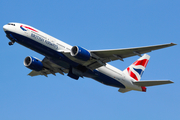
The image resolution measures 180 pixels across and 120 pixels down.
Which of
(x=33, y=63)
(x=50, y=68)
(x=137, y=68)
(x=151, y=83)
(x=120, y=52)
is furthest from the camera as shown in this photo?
(x=137, y=68)

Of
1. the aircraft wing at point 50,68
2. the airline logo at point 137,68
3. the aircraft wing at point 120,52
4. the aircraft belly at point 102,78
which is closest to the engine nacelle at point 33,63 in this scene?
the aircraft wing at point 50,68

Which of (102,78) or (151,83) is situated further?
A: (151,83)

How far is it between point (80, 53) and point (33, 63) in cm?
849

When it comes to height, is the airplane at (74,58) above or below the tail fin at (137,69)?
below

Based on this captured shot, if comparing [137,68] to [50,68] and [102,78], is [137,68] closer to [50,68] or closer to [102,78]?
[102,78]

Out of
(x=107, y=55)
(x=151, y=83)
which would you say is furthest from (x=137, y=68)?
(x=107, y=55)

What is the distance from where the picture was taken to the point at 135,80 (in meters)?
40.1

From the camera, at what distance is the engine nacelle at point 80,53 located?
1199 inches

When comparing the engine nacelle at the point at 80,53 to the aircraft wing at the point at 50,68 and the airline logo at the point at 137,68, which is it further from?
the airline logo at the point at 137,68

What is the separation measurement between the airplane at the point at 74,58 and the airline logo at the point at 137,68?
5.00 feet

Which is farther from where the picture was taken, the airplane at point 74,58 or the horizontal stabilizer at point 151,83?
the horizontal stabilizer at point 151,83

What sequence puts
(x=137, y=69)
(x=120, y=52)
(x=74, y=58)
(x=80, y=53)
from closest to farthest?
1. (x=80, y=53)
2. (x=120, y=52)
3. (x=74, y=58)
4. (x=137, y=69)

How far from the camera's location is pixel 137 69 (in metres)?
42.5

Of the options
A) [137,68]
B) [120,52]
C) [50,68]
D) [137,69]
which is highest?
[137,68]
